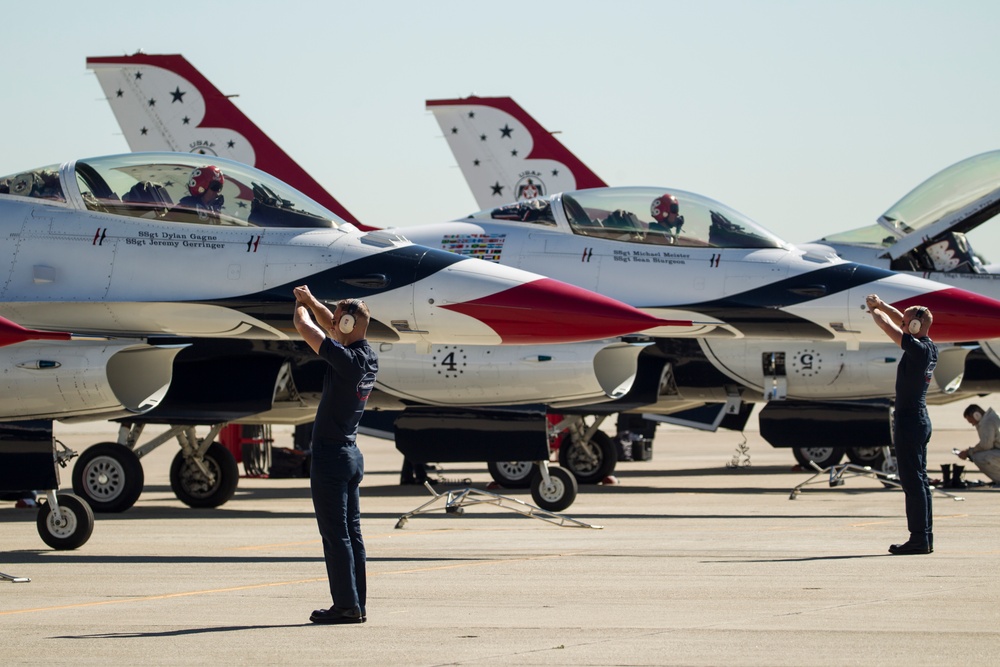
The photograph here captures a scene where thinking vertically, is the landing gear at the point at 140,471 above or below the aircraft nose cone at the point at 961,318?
below

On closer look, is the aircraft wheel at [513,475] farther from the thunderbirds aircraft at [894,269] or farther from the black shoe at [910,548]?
the black shoe at [910,548]

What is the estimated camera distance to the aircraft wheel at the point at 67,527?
10602 millimetres

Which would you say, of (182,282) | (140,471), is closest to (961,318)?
(182,282)

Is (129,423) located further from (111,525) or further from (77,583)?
(77,583)

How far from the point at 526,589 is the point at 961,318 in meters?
6.72

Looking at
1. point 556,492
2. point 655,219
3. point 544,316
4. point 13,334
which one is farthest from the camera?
point 655,219

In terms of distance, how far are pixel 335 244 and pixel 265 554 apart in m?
2.72

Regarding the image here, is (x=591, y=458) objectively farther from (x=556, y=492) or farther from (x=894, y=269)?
(x=556, y=492)

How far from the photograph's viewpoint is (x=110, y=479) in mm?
13867

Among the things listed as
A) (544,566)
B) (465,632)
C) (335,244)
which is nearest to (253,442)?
(335,244)

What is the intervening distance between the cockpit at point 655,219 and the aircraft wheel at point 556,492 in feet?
7.80

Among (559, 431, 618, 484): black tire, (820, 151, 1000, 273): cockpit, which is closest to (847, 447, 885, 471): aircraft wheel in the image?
(820, 151, 1000, 273): cockpit

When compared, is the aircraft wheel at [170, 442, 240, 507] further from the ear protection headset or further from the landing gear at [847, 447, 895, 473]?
the landing gear at [847, 447, 895, 473]

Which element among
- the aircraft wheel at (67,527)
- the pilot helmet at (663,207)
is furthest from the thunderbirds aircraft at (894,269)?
the aircraft wheel at (67,527)
